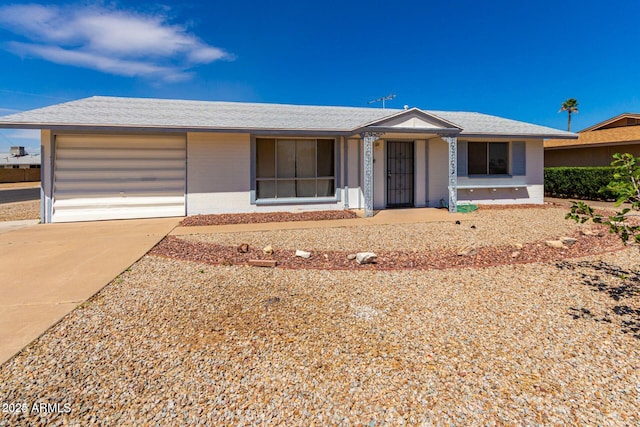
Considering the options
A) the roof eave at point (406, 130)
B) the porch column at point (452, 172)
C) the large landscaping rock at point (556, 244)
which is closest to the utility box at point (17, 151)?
the roof eave at point (406, 130)

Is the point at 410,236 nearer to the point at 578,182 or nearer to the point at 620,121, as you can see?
the point at 578,182

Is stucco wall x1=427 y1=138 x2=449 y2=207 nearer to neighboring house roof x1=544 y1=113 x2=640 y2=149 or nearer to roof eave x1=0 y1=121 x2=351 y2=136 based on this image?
roof eave x1=0 y1=121 x2=351 y2=136

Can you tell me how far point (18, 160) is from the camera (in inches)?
2004

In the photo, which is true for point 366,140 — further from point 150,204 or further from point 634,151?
point 634,151

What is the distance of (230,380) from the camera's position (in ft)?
8.71

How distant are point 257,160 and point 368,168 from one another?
12.0ft

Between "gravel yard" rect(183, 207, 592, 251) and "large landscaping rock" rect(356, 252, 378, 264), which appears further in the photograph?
"gravel yard" rect(183, 207, 592, 251)

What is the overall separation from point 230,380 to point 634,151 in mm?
22476

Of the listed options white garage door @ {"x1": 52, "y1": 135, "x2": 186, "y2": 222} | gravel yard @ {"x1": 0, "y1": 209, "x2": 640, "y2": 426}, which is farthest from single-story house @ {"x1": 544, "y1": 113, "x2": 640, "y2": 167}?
white garage door @ {"x1": 52, "y1": 135, "x2": 186, "y2": 222}

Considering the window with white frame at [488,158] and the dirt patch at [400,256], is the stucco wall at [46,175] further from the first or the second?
the window with white frame at [488,158]

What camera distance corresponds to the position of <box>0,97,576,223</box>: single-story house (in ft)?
34.0

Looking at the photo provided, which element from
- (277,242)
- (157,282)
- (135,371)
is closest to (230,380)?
(135,371)

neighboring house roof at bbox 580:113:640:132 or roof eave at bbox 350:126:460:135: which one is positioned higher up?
neighboring house roof at bbox 580:113:640:132

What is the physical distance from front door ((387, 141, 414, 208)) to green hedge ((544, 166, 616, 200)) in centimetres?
842
